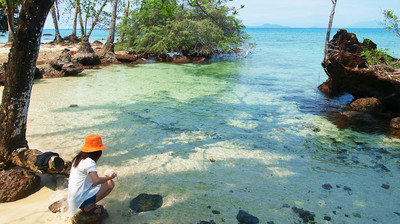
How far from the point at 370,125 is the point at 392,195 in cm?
393

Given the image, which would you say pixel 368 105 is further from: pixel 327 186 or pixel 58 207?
pixel 58 207

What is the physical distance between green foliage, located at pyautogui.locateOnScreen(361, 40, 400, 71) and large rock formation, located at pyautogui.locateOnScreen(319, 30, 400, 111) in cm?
20

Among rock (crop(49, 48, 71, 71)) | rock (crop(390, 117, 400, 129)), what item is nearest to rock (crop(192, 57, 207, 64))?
rock (crop(49, 48, 71, 71))

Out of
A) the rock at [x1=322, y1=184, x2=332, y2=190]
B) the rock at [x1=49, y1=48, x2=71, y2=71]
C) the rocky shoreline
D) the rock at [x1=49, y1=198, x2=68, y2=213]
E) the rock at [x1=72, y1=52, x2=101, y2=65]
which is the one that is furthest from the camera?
the rock at [x1=72, y1=52, x2=101, y2=65]

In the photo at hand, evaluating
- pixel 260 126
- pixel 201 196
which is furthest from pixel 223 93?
pixel 201 196

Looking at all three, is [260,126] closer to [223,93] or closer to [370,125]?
[370,125]

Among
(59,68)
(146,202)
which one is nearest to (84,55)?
(59,68)

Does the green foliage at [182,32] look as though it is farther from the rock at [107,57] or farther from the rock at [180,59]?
the rock at [107,57]

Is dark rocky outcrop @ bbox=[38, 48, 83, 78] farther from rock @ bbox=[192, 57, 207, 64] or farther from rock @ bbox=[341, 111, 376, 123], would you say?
rock @ bbox=[341, 111, 376, 123]

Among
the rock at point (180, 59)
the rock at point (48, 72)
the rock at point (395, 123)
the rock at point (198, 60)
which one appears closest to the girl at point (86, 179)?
the rock at point (395, 123)

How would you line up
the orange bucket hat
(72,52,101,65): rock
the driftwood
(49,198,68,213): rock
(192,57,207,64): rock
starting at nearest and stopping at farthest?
the orange bucket hat, (49,198,68,213): rock, the driftwood, (72,52,101,65): rock, (192,57,207,64): rock

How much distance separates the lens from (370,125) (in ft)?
26.2

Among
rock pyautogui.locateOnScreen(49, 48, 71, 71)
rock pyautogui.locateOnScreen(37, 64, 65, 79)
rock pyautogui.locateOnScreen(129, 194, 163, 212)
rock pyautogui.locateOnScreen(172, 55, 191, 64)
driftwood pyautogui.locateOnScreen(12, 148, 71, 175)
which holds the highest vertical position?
rock pyautogui.locateOnScreen(172, 55, 191, 64)

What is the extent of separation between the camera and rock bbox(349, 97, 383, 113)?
29.9ft
